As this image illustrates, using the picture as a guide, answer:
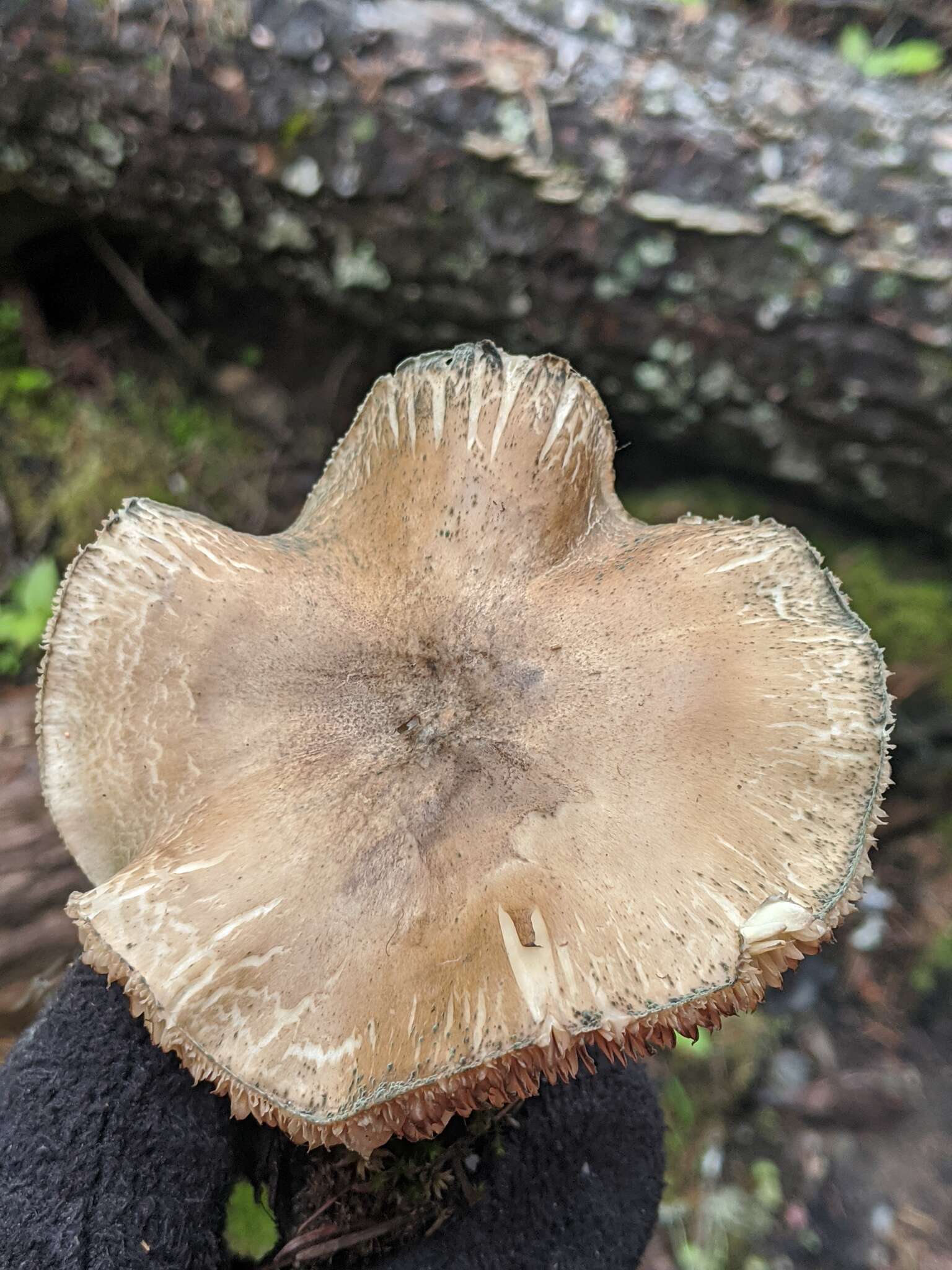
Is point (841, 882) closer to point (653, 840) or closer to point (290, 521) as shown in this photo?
point (653, 840)

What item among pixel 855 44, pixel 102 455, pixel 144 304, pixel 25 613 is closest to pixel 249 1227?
pixel 25 613

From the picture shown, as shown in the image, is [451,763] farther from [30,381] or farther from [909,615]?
[909,615]

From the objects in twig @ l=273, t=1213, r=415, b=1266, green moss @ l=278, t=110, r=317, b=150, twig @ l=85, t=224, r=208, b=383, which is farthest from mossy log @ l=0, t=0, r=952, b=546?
twig @ l=273, t=1213, r=415, b=1266

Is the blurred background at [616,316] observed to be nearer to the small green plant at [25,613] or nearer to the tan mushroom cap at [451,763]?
the small green plant at [25,613]

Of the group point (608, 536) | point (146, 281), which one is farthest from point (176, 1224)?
point (146, 281)

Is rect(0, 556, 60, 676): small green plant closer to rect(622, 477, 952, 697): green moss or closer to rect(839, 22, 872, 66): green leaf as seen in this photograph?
rect(622, 477, 952, 697): green moss
